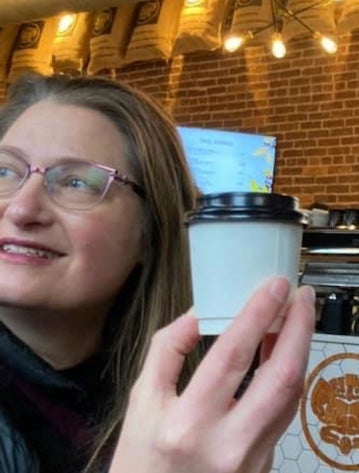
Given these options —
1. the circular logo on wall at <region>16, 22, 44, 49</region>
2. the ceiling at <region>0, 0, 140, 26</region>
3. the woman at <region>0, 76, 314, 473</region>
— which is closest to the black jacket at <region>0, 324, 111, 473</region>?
the woman at <region>0, 76, 314, 473</region>

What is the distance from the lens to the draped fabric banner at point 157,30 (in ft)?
20.1

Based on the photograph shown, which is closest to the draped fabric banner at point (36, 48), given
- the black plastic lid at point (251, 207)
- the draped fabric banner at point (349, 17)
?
the draped fabric banner at point (349, 17)

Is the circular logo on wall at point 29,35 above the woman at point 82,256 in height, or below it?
above

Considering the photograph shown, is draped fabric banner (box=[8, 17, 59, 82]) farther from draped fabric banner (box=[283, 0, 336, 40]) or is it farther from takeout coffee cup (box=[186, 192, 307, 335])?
takeout coffee cup (box=[186, 192, 307, 335])

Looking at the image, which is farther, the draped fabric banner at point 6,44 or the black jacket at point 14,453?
the draped fabric banner at point 6,44

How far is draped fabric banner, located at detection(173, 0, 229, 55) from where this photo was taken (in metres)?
5.82

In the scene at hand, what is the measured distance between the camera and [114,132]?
133 cm

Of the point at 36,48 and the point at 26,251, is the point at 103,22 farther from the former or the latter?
the point at 26,251

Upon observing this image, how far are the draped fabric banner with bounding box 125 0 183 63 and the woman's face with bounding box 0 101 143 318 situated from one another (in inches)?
194

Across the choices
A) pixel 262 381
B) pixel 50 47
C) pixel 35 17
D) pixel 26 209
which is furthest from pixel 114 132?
pixel 50 47

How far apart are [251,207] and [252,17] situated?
16.5ft

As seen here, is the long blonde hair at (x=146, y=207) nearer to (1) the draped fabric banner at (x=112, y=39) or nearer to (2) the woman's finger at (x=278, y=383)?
(2) the woman's finger at (x=278, y=383)

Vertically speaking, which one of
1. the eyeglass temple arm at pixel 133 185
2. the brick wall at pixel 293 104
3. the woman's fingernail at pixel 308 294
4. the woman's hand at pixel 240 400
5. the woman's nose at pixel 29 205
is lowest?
the woman's hand at pixel 240 400

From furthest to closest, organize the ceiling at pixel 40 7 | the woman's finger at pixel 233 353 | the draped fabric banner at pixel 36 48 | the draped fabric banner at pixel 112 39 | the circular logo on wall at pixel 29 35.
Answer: the circular logo on wall at pixel 29 35
the draped fabric banner at pixel 36 48
the draped fabric banner at pixel 112 39
the ceiling at pixel 40 7
the woman's finger at pixel 233 353
